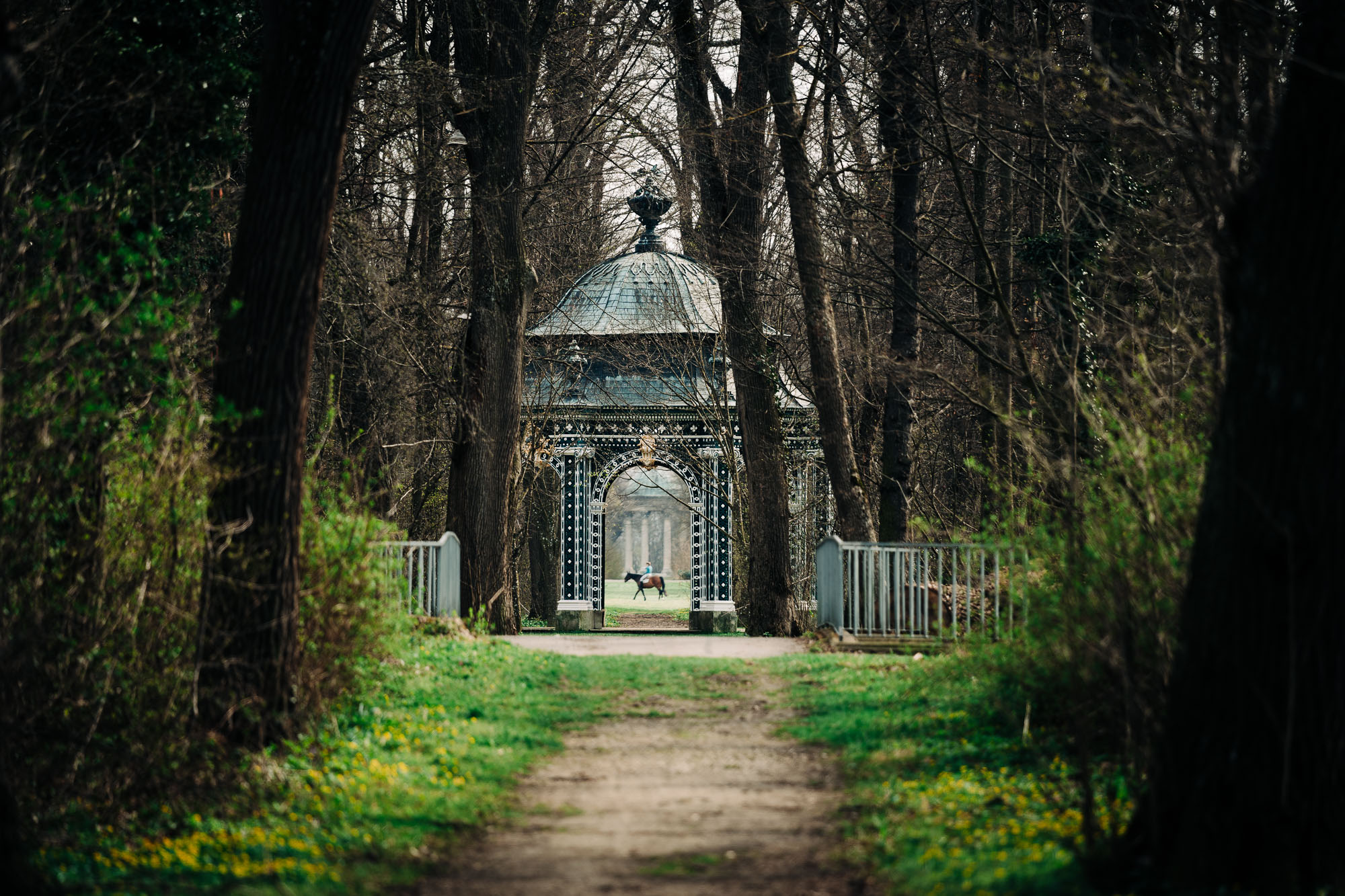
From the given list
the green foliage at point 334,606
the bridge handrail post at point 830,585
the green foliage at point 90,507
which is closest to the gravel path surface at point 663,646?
the bridge handrail post at point 830,585

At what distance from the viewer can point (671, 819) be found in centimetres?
648

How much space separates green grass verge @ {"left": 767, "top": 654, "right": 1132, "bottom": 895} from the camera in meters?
5.30

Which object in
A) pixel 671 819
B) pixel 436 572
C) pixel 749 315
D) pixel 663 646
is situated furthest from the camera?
pixel 749 315

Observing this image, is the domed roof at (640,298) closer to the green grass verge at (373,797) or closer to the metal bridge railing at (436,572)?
the metal bridge railing at (436,572)

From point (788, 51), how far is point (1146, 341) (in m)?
7.25

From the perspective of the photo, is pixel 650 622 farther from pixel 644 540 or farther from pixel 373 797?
pixel 373 797

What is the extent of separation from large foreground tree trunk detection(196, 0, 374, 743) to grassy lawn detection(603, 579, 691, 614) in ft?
67.4

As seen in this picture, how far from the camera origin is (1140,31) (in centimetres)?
1212

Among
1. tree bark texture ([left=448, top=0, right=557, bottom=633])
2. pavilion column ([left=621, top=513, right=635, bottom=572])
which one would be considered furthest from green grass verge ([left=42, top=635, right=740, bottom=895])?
pavilion column ([left=621, top=513, right=635, bottom=572])

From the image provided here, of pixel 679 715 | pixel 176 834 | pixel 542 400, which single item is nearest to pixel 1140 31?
pixel 679 715

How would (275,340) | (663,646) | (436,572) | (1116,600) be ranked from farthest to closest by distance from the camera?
(663,646) → (436,572) → (275,340) → (1116,600)

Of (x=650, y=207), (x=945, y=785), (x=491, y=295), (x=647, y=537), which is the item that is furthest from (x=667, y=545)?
(x=945, y=785)

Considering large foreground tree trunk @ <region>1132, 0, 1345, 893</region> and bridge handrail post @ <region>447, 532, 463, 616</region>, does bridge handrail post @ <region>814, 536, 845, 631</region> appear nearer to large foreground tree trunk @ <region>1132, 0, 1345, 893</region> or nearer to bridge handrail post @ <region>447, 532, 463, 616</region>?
bridge handrail post @ <region>447, 532, 463, 616</region>

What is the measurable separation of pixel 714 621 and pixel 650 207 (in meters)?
8.81
